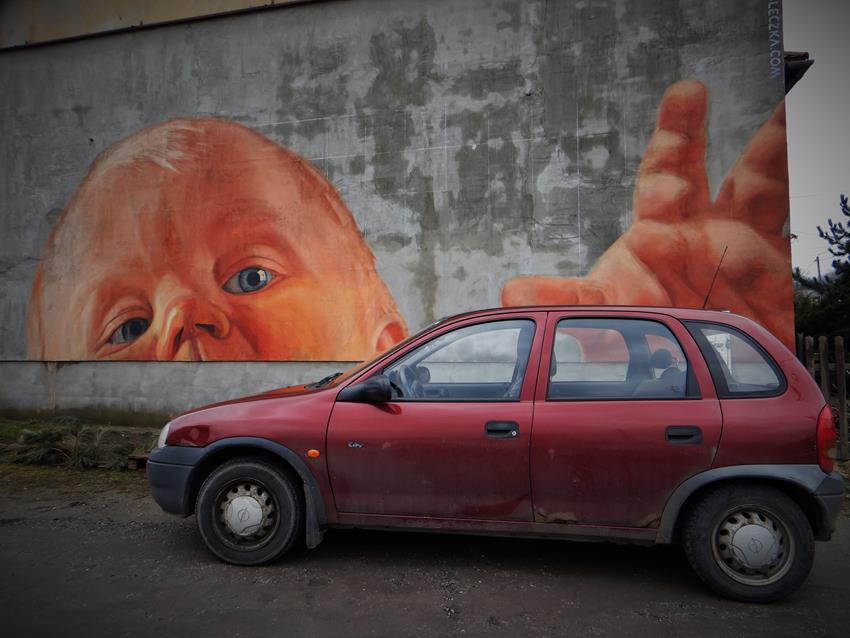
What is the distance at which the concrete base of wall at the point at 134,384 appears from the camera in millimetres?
8961

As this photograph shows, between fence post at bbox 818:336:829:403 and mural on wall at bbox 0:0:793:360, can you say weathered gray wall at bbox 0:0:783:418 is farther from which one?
fence post at bbox 818:336:829:403

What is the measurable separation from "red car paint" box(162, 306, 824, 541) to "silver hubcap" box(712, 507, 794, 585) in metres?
0.33

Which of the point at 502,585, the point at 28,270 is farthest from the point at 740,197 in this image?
the point at 28,270

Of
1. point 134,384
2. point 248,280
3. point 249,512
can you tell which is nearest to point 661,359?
point 249,512

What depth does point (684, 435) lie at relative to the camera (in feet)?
11.1

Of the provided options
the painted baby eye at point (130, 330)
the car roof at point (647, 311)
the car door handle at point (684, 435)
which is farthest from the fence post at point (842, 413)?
the painted baby eye at point (130, 330)

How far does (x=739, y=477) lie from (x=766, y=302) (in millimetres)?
5081

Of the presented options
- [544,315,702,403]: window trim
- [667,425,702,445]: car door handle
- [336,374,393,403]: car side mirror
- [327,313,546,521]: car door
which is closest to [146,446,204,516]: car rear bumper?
[327,313,546,521]: car door

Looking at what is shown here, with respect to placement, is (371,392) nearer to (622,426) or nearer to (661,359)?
(622,426)

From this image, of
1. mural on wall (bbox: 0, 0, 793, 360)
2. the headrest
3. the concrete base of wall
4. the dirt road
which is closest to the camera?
the dirt road

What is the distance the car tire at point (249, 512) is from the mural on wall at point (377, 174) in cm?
489

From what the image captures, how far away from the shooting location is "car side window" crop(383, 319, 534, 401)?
12.3 feet

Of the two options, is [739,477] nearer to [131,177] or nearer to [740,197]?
[740,197]

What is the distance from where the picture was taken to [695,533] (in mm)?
3371
